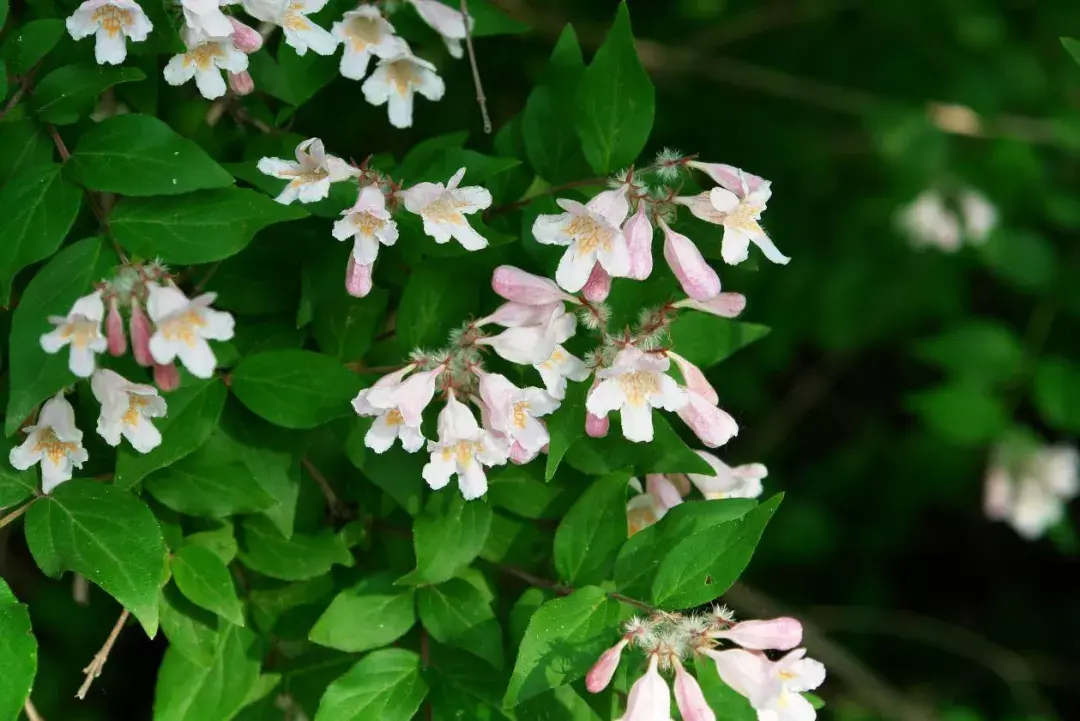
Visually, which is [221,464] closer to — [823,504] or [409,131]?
[409,131]

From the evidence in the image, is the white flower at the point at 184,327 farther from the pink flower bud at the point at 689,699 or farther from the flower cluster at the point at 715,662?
the pink flower bud at the point at 689,699

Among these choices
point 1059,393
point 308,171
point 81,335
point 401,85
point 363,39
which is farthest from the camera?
point 1059,393

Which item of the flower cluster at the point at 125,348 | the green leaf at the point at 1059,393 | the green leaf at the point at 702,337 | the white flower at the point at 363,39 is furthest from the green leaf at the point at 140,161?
Result: the green leaf at the point at 1059,393

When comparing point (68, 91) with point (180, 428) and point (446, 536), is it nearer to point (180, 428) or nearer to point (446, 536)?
point (180, 428)

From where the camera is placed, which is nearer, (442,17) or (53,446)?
(53,446)

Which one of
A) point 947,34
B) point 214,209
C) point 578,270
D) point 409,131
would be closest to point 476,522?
point 578,270


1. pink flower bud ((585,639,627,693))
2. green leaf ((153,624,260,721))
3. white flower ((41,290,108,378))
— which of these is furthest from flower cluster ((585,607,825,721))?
white flower ((41,290,108,378))

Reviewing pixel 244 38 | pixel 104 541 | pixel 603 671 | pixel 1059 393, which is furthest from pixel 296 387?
pixel 1059 393
